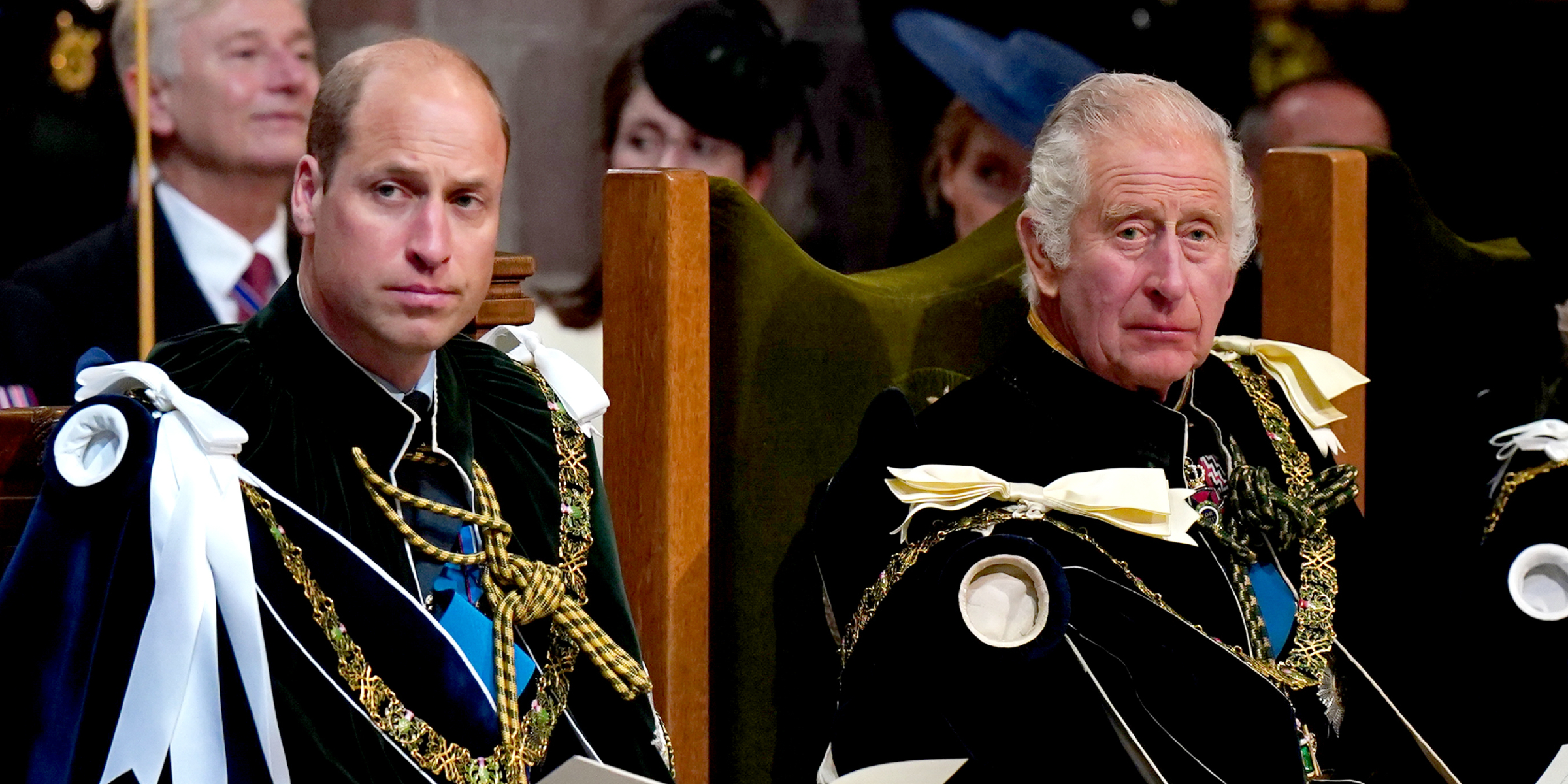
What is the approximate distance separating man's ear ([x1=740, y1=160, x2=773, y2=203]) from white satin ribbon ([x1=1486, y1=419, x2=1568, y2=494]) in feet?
5.46

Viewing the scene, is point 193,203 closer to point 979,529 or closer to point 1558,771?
point 979,529

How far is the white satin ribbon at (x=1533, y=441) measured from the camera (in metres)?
1.92

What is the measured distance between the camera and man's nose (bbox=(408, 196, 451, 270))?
1223 millimetres

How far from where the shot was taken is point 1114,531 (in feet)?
4.92

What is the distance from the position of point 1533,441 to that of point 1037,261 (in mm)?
740

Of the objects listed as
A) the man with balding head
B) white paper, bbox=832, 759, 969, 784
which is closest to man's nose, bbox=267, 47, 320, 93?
Answer: the man with balding head

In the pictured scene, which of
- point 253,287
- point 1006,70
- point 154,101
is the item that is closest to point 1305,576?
point 253,287

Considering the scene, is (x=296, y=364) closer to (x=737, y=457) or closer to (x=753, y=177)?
(x=737, y=457)

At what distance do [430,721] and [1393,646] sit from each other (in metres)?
0.96

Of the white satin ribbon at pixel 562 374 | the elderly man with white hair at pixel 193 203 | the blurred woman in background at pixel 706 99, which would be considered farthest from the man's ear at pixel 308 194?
the blurred woman in background at pixel 706 99

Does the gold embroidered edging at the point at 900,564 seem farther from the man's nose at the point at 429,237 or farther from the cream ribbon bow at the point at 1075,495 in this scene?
the man's nose at the point at 429,237

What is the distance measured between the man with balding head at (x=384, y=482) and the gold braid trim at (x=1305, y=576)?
657 millimetres

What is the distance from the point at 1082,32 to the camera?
3.68 meters

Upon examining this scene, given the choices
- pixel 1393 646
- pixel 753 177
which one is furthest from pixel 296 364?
pixel 753 177
